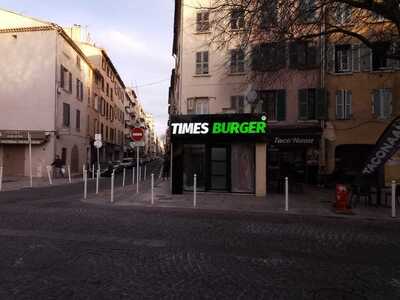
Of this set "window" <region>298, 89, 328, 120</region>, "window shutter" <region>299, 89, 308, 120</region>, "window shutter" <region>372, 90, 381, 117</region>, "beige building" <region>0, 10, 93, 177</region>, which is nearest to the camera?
"window shutter" <region>372, 90, 381, 117</region>

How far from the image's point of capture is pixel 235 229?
355 inches

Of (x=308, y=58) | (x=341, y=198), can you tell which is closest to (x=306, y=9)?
(x=341, y=198)

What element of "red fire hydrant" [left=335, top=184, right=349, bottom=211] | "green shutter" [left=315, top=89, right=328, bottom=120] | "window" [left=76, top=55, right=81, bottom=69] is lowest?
"red fire hydrant" [left=335, top=184, right=349, bottom=211]

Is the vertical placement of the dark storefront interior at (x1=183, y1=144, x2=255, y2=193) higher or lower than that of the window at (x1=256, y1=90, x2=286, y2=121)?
lower

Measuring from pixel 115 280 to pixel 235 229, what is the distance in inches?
172

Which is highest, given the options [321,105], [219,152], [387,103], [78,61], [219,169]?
[78,61]

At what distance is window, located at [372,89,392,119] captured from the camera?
24266mm

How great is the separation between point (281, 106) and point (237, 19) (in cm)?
1379

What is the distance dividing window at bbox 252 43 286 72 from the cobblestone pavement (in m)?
5.99

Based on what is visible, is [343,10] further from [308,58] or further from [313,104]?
[313,104]

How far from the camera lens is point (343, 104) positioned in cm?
2495

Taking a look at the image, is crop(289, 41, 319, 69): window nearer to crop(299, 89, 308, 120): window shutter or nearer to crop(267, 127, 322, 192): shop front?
crop(299, 89, 308, 120): window shutter

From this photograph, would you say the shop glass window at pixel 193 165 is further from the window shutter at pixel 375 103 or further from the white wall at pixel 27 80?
the white wall at pixel 27 80

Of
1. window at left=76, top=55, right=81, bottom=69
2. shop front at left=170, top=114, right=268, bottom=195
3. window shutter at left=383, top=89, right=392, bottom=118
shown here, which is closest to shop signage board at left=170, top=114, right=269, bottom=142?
shop front at left=170, top=114, right=268, bottom=195
